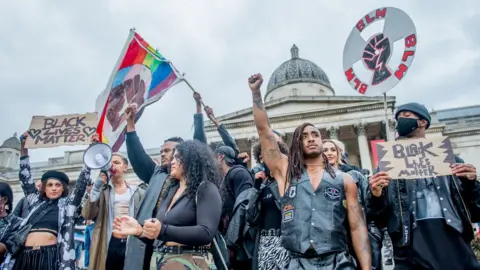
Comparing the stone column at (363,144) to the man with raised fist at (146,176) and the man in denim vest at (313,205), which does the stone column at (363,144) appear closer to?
the man with raised fist at (146,176)

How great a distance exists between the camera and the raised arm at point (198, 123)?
4854 mm

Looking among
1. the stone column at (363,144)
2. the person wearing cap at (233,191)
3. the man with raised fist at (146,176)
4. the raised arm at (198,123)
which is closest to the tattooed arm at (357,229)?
the person wearing cap at (233,191)

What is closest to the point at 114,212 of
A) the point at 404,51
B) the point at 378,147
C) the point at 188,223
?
the point at 188,223

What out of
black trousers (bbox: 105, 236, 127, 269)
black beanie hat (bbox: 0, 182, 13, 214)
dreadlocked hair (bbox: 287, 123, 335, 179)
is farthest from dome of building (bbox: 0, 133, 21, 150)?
dreadlocked hair (bbox: 287, 123, 335, 179)

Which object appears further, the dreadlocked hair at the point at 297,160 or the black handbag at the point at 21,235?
the black handbag at the point at 21,235

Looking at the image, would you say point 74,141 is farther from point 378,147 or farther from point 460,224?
point 460,224

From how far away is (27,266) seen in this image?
4.04m

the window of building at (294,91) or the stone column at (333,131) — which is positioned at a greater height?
the window of building at (294,91)

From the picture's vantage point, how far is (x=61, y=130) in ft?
16.9

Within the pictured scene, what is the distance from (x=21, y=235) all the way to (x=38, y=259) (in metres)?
0.35

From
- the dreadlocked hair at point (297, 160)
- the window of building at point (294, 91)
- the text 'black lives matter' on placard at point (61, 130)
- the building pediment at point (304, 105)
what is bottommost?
the dreadlocked hair at point (297, 160)

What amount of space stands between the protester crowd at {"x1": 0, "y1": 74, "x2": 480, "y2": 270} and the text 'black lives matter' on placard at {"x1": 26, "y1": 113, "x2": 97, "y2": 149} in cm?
105

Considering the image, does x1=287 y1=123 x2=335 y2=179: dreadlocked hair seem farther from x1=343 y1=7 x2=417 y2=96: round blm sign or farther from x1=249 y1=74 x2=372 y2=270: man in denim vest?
x1=343 y1=7 x2=417 y2=96: round blm sign

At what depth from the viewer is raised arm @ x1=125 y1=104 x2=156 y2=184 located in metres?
4.12
